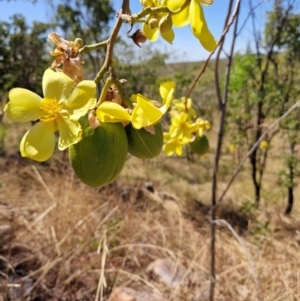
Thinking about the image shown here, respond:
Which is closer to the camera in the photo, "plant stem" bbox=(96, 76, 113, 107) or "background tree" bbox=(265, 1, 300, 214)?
"plant stem" bbox=(96, 76, 113, 107)

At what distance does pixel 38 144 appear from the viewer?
44 cm

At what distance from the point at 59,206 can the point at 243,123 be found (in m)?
3.73

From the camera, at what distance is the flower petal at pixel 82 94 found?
0.41m

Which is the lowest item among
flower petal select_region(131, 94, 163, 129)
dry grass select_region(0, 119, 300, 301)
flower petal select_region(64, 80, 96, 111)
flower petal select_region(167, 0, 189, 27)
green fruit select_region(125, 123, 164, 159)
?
dry grass select_region(0, 119, 300, 301)

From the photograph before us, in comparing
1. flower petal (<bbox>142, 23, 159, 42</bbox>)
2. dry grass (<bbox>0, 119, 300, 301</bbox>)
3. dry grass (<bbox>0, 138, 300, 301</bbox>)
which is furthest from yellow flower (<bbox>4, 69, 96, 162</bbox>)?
dry grass (<bbox>0, 138, 300, 301</bbox>)

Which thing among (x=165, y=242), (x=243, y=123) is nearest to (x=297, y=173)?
(x=243, y=123)

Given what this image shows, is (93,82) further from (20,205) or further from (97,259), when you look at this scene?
(20,205)

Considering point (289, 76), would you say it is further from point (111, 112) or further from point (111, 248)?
point (111, 112)

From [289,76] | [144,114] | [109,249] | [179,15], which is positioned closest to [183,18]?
[179,15]

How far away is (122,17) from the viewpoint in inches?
16.1

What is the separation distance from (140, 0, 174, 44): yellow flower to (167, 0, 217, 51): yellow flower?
0.04 feet

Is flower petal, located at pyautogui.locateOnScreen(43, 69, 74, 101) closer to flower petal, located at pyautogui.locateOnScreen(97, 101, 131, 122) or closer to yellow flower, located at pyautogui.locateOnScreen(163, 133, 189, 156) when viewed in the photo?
flower petal, located at pyautogui.locateOnScreen(97, 101, 131, 122)

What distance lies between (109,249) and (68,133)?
6.91 ft

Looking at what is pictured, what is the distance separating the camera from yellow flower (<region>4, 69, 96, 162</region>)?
0.42 metres
